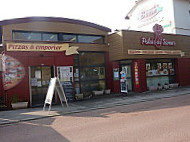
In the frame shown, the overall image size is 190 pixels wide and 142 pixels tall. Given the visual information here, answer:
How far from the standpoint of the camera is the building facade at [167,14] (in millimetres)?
21359

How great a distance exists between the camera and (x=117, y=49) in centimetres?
1468

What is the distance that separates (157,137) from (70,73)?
8691mm

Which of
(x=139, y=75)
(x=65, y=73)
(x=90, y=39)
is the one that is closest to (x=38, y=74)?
(x=65, y=73)

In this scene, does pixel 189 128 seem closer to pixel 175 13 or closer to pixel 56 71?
pixel 56 71

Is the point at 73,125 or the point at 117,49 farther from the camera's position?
the point at 117,49

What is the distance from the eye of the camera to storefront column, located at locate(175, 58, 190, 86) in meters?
17.4

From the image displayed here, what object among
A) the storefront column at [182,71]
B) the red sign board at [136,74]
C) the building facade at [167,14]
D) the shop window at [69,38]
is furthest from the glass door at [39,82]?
the building facade at [167,14]

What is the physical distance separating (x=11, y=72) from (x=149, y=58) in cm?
1056

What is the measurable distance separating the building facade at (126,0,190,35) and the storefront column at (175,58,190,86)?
190 inches

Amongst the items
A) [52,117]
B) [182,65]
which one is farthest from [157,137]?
[182,65]

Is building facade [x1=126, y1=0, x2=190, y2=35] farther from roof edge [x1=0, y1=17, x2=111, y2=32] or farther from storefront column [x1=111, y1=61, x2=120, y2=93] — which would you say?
roof edge [x1=0, y1=17, x2=111, y2=32]

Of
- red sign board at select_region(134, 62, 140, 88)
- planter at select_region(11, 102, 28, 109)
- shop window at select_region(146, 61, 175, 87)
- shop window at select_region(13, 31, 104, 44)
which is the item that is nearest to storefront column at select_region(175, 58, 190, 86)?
shop window at select_region(146, 61, 175, 87)

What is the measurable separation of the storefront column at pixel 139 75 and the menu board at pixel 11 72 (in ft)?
27.6

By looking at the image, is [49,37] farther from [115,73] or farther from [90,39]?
[115,73]
